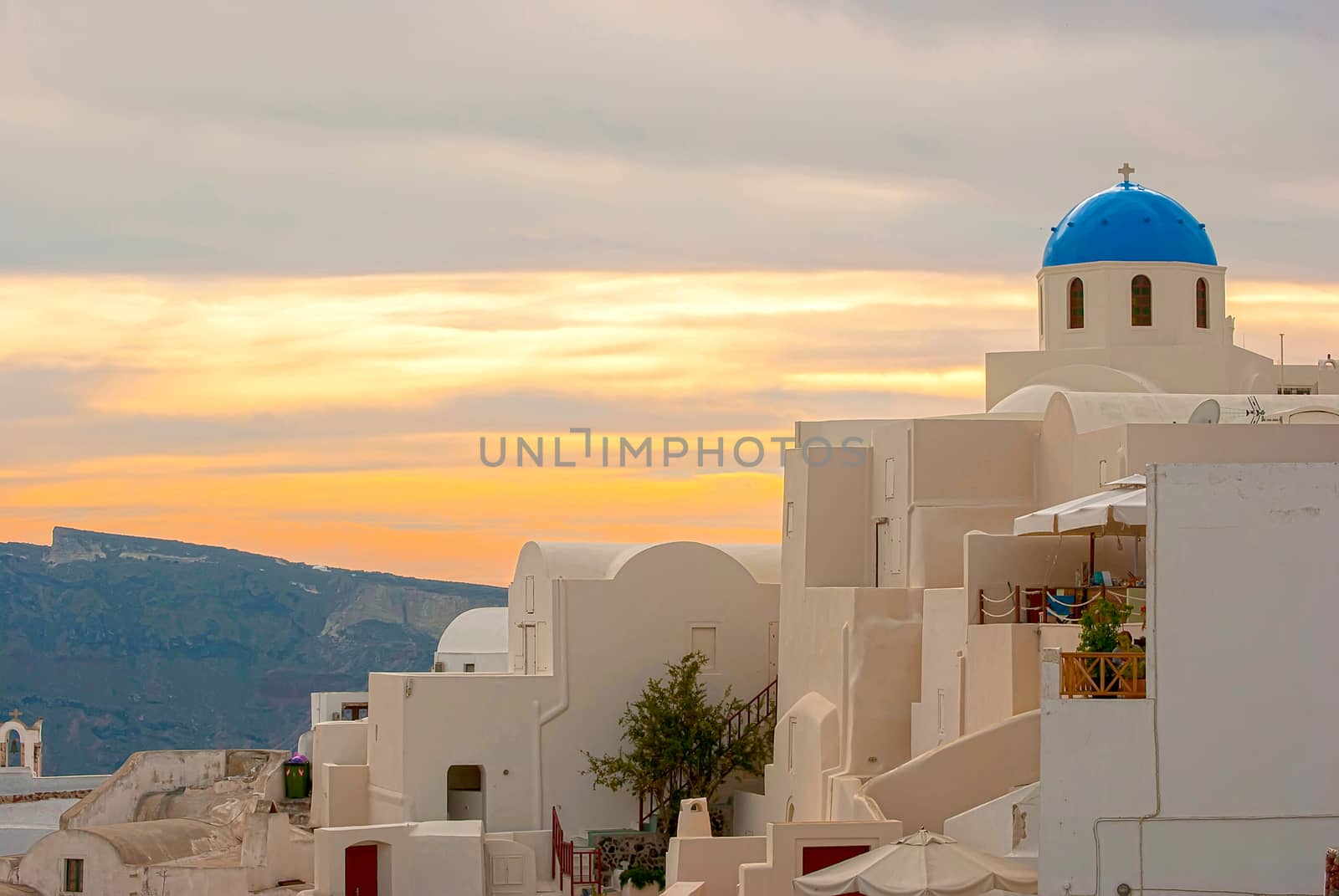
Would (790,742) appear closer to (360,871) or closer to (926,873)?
(360,871)

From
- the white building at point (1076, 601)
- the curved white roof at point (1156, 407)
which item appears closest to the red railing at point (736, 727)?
the white building at point (1076, 601)

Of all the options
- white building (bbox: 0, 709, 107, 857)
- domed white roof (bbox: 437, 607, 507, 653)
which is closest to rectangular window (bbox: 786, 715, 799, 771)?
white building (bbox: 0, 709, 107, 857)

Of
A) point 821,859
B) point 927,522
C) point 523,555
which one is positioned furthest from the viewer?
point 523,555

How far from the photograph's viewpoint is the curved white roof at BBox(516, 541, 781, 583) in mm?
39938

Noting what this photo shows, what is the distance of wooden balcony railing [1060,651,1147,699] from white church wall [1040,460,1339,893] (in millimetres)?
225

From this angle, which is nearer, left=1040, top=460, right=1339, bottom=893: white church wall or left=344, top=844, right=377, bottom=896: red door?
left=1040, top=460, right=1339, bottom=893: white church wall

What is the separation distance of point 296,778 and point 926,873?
21.8 m

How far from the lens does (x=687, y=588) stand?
3969 cm

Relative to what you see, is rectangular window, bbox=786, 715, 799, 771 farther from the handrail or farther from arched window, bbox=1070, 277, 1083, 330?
arched window, bbox=1070, 277, 1083, 330

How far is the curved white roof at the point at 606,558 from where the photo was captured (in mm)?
39938

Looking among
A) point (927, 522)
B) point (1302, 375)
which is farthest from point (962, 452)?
point (1302, 375)

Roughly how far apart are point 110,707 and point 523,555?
115015 mm

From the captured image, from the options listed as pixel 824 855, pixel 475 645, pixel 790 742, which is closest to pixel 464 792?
pixel 790 742

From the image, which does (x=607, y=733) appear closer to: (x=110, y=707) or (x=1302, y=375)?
(x=1302, y=375)
